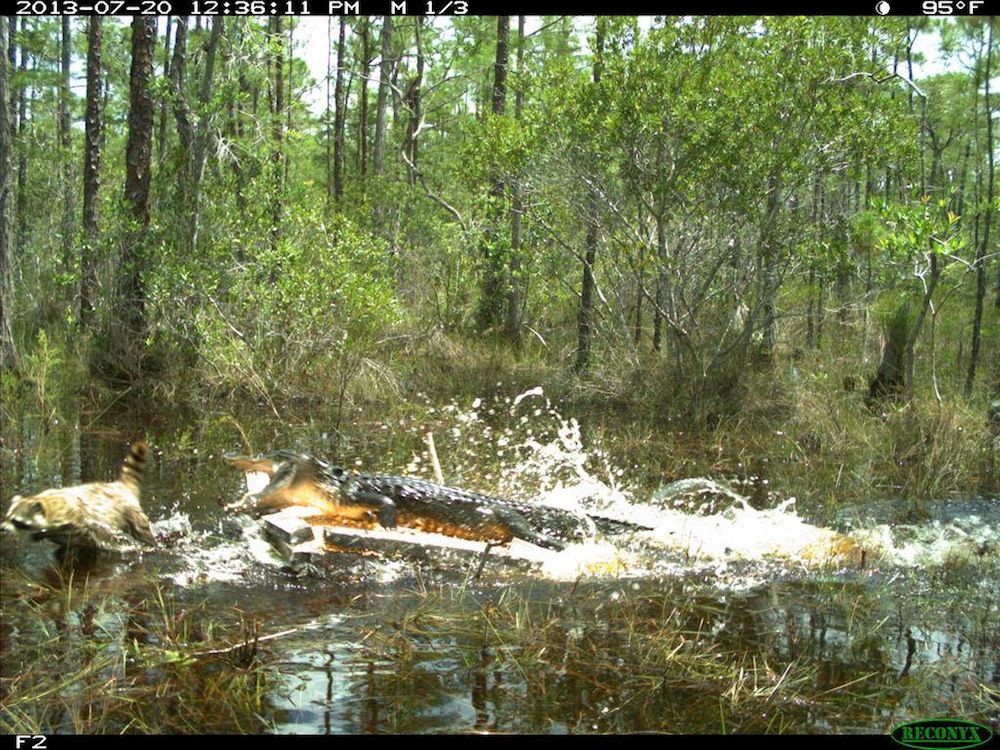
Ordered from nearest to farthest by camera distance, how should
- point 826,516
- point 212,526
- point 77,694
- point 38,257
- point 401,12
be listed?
point 77,694, point 212,526, point 401,12, point 826,516, point 38,257

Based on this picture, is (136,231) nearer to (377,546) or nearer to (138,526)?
(138,526)

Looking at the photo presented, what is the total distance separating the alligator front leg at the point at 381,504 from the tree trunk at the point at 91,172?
6796 mm

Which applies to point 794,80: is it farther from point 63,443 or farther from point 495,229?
point 63,443

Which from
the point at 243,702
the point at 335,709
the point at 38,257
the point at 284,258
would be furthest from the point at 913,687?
the point at 38,257

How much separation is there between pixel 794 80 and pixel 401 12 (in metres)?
5.11

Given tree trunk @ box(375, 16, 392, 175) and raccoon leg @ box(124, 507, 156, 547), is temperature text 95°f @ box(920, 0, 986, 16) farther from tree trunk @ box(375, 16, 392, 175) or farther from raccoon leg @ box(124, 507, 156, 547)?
tree trunk @ box(375, 16, 392, 175)

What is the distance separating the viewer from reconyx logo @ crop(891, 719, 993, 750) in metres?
3.56

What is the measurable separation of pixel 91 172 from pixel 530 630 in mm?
11657

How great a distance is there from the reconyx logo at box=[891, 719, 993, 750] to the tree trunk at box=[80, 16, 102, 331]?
428 inches

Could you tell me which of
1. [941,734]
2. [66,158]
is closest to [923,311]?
[941,734]

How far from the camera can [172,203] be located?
11070 millimetres

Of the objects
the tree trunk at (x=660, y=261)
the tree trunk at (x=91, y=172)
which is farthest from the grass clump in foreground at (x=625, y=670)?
the tree trunk at (x=91, y=172)

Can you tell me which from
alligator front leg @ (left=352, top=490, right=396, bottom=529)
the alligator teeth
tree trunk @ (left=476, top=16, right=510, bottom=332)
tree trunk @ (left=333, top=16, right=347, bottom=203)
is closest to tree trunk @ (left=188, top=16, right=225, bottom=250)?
the alligator teeth

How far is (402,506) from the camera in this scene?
6641 mm
